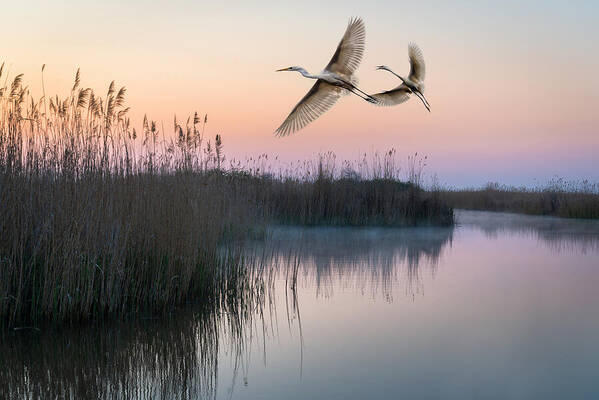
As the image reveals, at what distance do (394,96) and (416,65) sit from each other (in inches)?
21.4

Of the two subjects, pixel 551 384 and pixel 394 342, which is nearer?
pixel 551 384

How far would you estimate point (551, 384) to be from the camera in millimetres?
3816

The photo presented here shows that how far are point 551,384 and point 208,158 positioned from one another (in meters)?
3.63

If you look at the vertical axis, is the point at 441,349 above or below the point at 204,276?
below

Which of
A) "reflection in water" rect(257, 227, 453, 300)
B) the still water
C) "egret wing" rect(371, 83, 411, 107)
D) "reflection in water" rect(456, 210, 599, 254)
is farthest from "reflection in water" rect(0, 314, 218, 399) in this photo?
"reflection in water" rect(456, 210, 599, 254)

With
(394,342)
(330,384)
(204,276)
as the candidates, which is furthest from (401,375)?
(204,276)

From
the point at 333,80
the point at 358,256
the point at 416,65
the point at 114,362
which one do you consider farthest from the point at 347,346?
the point at 358,256

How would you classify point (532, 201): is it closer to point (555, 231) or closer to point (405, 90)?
point (555, 231)

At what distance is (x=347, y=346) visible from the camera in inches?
178

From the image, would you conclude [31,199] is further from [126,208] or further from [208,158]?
[208,158]

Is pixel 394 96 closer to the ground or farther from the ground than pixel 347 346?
farther from the ground

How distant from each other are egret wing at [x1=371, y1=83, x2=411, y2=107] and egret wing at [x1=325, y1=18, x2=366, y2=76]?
868 mm

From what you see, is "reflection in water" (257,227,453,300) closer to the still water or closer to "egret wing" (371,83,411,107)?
the still water

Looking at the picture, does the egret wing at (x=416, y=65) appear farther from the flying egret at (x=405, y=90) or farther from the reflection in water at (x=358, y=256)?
the reflection in water at (x=358, y=256)
